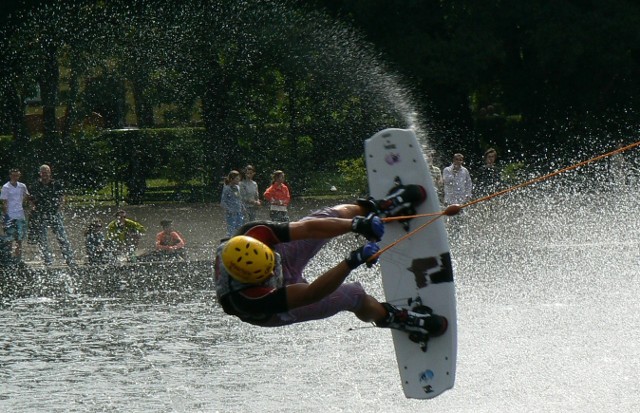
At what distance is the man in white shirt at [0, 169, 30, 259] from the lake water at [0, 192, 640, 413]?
2.04 m

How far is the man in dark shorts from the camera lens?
6.72 m

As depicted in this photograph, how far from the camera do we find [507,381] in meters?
8.21

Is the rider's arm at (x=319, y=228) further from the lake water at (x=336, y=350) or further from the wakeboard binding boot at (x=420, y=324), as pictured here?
the lake water at (x=336, y=350)

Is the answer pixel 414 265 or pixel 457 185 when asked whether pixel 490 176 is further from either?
pixel 414 265

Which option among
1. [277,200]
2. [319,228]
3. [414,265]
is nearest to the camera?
[319,228]

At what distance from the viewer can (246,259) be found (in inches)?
264

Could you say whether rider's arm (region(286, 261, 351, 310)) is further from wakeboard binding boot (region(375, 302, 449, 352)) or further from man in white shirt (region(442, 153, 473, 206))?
man in white shirt (region(442, 153, 473, 206))

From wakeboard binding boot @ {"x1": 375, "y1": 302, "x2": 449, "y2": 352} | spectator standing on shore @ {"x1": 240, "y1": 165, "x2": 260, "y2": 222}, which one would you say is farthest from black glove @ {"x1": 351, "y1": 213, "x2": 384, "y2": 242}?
spectator standing on shore @ {"x1": 240, "y1": 165, "x2": 260, "y2": 222}

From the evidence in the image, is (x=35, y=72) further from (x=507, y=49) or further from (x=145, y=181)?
(x=507, y=49)

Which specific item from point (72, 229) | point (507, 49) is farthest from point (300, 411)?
point (507, 49)

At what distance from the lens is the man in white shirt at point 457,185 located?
641 inches

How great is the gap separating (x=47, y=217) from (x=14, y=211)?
449 millimetres

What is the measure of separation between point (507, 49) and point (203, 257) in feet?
39.7

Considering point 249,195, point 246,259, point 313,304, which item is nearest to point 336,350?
point 313,304
